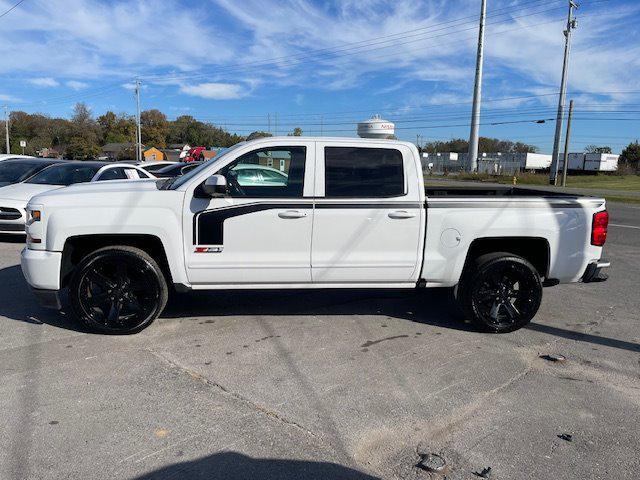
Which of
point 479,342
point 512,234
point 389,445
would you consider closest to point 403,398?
point 389,445

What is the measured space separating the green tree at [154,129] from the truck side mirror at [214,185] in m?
109

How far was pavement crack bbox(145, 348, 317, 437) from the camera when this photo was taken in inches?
132

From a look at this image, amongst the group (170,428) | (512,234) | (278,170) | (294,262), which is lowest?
(170,428)

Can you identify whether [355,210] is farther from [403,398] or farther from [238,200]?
[403,398]

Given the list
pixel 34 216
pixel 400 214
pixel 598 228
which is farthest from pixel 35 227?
pixel 598 228

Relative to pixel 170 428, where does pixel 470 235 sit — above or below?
above

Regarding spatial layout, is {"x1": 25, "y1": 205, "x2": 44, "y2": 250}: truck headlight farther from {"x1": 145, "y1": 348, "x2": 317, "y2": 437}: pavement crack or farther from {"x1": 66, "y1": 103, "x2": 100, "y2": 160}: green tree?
{"x1": 66, "y1": 103, "x2": 100, "y2": 160}: green tree

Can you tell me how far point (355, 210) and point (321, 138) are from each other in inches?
31.1

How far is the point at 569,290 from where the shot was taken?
703 centimetres

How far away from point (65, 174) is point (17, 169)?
2056 millimetres

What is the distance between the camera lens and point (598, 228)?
205 inches

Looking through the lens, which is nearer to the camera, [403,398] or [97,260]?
[403,398]

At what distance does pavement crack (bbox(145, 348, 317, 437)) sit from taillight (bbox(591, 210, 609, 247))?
3.64 metres

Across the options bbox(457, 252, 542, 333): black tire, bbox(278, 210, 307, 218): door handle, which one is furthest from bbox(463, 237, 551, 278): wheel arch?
bbox(278, 210, 307, 218): door handle
